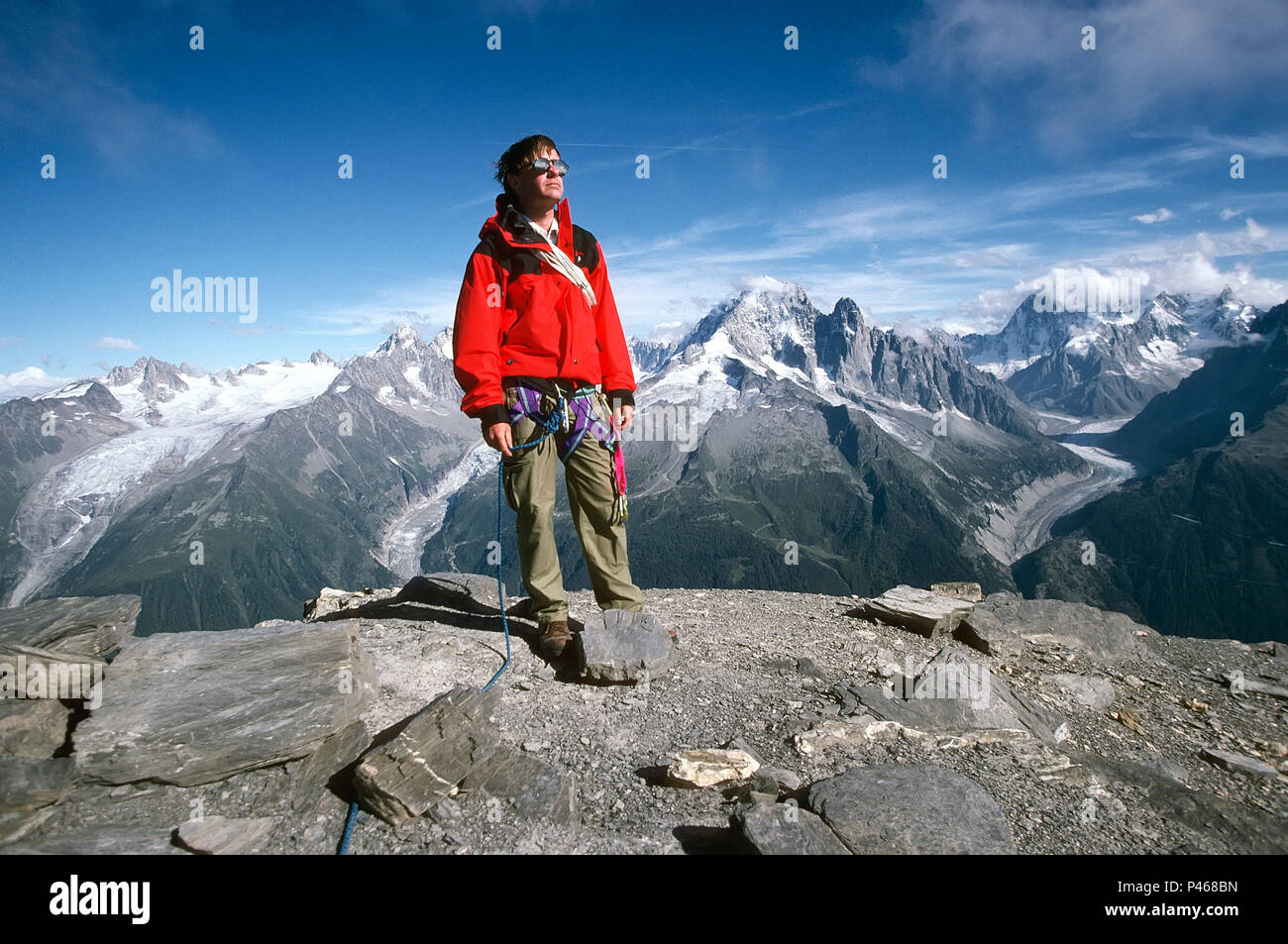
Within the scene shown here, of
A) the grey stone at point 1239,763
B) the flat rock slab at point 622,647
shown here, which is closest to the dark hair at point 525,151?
the flat rock slab at point 622,647

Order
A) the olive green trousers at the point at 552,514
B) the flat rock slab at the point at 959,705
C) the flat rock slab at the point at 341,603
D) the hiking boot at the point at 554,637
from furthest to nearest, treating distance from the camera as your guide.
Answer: the flat rock slab at the point at 341,603 → the hiking boot at the point at 554,637 → the olive green trousers at the point at 552,514 → the flat rock slab at the point at 959,705

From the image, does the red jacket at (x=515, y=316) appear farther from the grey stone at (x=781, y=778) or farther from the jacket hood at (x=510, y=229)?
the grey stone at (x=781, y=778)

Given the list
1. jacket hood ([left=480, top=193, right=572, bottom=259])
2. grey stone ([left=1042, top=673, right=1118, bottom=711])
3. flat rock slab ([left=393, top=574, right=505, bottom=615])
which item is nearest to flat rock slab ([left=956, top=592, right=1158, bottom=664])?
grey stone ([left=1042, top=673, right=1118, bottom=711])

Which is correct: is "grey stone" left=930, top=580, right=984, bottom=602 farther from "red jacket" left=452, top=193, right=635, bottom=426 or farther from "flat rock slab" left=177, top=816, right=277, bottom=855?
"flat rock slab" left=177, top=816, right=277, bottom=855

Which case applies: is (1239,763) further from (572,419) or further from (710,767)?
(572,419)

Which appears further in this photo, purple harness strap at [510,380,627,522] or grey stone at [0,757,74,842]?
purple harness strap at [510,380,627,522]

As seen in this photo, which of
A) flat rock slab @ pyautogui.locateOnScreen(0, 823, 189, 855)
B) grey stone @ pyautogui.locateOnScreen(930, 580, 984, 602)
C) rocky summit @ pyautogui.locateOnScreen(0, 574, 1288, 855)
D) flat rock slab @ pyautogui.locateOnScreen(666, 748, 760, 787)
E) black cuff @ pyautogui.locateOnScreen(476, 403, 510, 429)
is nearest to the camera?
flat rock slab @ pyautogui.locateOnScreen(0, 823, 189, 855)

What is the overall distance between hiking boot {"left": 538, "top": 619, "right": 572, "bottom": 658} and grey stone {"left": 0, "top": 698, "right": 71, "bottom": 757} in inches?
185

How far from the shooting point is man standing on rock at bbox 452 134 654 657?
7.57m

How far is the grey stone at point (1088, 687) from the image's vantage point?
8.85m

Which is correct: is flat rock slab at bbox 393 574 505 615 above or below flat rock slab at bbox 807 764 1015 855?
above

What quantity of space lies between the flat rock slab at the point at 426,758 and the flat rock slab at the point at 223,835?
2.33ft

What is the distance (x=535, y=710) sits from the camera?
7.03 metres
